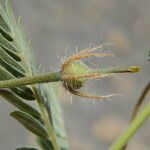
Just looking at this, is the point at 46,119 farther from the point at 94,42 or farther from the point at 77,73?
the point at 94,42

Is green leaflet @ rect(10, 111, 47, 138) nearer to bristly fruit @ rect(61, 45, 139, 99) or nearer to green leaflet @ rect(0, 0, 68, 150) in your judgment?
green leaflet @ rect(0, 0, 68, 150)

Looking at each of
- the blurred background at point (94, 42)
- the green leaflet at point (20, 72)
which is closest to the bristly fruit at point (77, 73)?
the green leaflet at point (20, 72)

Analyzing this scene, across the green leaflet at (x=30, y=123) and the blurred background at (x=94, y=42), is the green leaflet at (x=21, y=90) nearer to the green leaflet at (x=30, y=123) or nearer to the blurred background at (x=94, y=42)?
the green leaflet at (x=30, y=123)

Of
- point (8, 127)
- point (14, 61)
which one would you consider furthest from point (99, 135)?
point (14, 61)

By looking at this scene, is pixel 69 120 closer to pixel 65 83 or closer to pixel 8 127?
pixel 8 127

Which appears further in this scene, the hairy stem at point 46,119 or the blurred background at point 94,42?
the blurred background at point 94,42

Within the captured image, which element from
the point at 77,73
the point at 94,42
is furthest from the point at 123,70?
the point at 94,42
